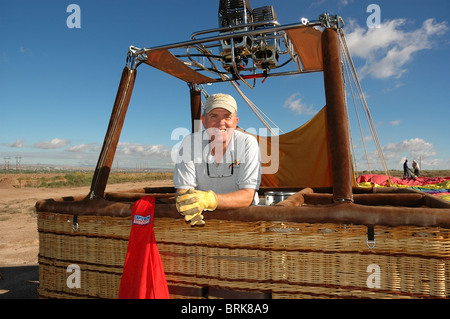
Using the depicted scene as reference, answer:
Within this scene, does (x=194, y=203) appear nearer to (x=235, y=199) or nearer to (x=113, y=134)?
(x=235, y=199)

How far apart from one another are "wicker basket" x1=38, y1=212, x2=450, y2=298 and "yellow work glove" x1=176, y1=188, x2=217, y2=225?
213mm

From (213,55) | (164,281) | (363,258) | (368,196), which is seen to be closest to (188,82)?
(213,55)

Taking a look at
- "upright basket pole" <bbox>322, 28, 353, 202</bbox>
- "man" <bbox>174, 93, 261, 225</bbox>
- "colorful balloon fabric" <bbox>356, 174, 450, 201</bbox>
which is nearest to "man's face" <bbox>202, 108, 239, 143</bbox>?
"man" <bbox>174, 93, 261, 225</bbox>

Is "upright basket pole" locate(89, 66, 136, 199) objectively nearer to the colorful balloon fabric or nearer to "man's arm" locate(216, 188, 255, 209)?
"man's arm" locate(216, 188, 255, 209)

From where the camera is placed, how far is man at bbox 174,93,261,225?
2.44m

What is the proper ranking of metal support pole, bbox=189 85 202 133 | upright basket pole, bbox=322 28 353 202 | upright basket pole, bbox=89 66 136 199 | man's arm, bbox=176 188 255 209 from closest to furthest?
1. man's arm, bbox=176 188 255 209
2. upright basket pole, bbox=322 28 353 202
3. upright basket pole, bbox=89 66 136 199
4. metal support pole, bbox=189 85 202 133

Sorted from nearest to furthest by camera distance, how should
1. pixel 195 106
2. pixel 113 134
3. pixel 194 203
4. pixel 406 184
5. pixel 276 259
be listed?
pixel 194 203, pixel 276 259, pixel 113 134, pixel 195 106, pixel 406 184

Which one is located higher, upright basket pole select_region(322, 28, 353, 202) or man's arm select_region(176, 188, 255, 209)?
upright basket pole select_region(322, 28, 353, 202)

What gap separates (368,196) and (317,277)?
175 cm

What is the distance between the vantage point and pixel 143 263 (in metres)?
2.22

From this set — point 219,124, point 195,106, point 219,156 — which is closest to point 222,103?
point 219,124

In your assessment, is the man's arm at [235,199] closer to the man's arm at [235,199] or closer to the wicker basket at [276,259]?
the man's arm at [235,199]

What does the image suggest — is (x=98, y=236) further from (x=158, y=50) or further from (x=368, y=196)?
(x=368, y=196)

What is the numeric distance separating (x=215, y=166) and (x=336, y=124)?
3.25 ft
